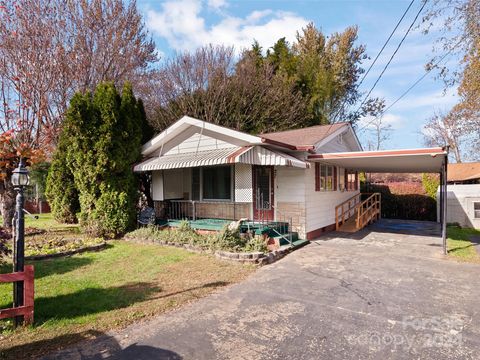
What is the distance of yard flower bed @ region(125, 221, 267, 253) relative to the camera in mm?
8758

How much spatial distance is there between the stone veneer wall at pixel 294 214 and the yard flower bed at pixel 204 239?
2077 millimetres

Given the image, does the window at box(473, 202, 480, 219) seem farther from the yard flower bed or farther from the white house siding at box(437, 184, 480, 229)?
the yard flower bed

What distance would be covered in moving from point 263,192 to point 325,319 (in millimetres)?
6882

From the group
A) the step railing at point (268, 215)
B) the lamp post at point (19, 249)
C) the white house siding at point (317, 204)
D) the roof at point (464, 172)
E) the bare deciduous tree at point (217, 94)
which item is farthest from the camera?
the bare deciduous tree at point (217, 94)

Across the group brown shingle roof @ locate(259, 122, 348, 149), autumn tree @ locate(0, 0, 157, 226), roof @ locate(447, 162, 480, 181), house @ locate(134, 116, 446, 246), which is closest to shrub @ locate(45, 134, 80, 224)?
autumn tree @ locate(0, 0, 157, 226)

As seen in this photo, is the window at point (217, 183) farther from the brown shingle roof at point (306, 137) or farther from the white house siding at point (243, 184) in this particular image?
the brown shingle roof at point (306, 137)

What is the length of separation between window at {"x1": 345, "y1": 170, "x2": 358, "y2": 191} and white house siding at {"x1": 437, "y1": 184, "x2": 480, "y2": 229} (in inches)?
182

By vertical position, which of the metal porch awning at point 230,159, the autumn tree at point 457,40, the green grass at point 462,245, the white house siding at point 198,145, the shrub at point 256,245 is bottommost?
the green grass at point 462,245

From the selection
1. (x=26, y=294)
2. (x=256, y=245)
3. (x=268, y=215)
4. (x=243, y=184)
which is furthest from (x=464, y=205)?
(x=26, y=294)

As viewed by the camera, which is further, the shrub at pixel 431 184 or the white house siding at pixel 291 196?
the shrub at pixel 431 184

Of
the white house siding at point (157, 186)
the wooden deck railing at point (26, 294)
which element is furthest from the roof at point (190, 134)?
the wooden deck railing at point (26, 294)

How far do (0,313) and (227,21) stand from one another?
490 inches

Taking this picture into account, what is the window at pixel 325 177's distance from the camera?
11742mm

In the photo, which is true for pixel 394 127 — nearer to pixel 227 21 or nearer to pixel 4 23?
pixel 227 21
